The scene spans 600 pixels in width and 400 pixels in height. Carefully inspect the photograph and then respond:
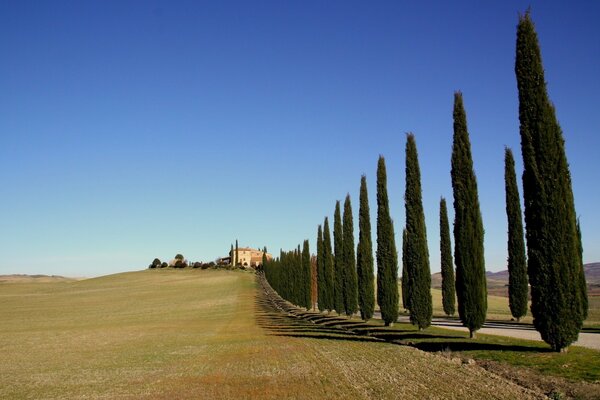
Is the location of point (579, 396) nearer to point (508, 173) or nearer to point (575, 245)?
point (575, 245)

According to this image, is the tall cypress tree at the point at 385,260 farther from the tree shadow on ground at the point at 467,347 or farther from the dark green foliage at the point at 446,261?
the tree shadow on ground at the point at 467,347

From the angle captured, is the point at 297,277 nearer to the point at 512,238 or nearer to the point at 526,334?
the point at 512,238

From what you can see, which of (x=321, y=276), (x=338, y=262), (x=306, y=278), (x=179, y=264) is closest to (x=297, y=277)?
(x=306, y=278)

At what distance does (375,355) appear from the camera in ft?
58.7

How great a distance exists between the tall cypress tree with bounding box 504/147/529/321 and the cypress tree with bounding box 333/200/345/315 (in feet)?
48.2

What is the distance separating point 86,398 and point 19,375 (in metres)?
7.24

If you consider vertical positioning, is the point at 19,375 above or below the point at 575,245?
below

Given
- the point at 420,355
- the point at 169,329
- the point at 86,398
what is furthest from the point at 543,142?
the point at 169,329

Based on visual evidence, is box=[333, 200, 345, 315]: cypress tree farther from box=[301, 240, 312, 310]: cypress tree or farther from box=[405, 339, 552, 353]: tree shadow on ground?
box=[405, 339, 552, 353]: tree shadow on ground

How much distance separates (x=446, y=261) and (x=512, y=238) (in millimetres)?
6310

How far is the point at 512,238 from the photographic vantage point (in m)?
33.7

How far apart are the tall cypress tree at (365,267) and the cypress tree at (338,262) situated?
6860mm

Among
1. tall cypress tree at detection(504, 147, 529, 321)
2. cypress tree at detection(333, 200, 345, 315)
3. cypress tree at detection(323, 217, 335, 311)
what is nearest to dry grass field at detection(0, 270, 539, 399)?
cypress tree at detection(333, 200, 345, 315)

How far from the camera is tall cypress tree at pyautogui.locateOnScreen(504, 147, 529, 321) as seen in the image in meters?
33.7
